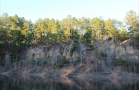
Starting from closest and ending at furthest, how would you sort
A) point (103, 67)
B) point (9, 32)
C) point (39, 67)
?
point (103, 67) < point (39, 67) < point (9, 32)

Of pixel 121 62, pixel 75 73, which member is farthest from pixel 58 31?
pixel 121 62

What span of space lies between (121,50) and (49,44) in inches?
1107

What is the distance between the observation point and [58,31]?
283 feet

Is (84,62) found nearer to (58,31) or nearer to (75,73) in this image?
(75,73)

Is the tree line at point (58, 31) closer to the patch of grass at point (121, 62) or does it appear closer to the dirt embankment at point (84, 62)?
the dirt embankment at point (84, 62)

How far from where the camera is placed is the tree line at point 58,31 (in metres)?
80.6

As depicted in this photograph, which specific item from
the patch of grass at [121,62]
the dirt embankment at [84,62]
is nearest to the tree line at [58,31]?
the dirt embankment at [84,62]

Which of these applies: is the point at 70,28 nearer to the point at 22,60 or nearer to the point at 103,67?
the point at 22,60

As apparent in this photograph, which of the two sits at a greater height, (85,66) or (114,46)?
(114,46)

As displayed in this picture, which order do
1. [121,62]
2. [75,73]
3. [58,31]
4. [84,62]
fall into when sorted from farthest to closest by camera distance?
1. [58,31]
2. [84,62]
3. [75,73]
4. [121,62]

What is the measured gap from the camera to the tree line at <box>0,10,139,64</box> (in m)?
80.6

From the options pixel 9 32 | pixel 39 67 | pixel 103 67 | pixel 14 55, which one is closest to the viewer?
pixel 103 67

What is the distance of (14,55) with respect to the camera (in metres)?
78.0

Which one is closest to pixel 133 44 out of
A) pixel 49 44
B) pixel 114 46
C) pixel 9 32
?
pixel 114 46
